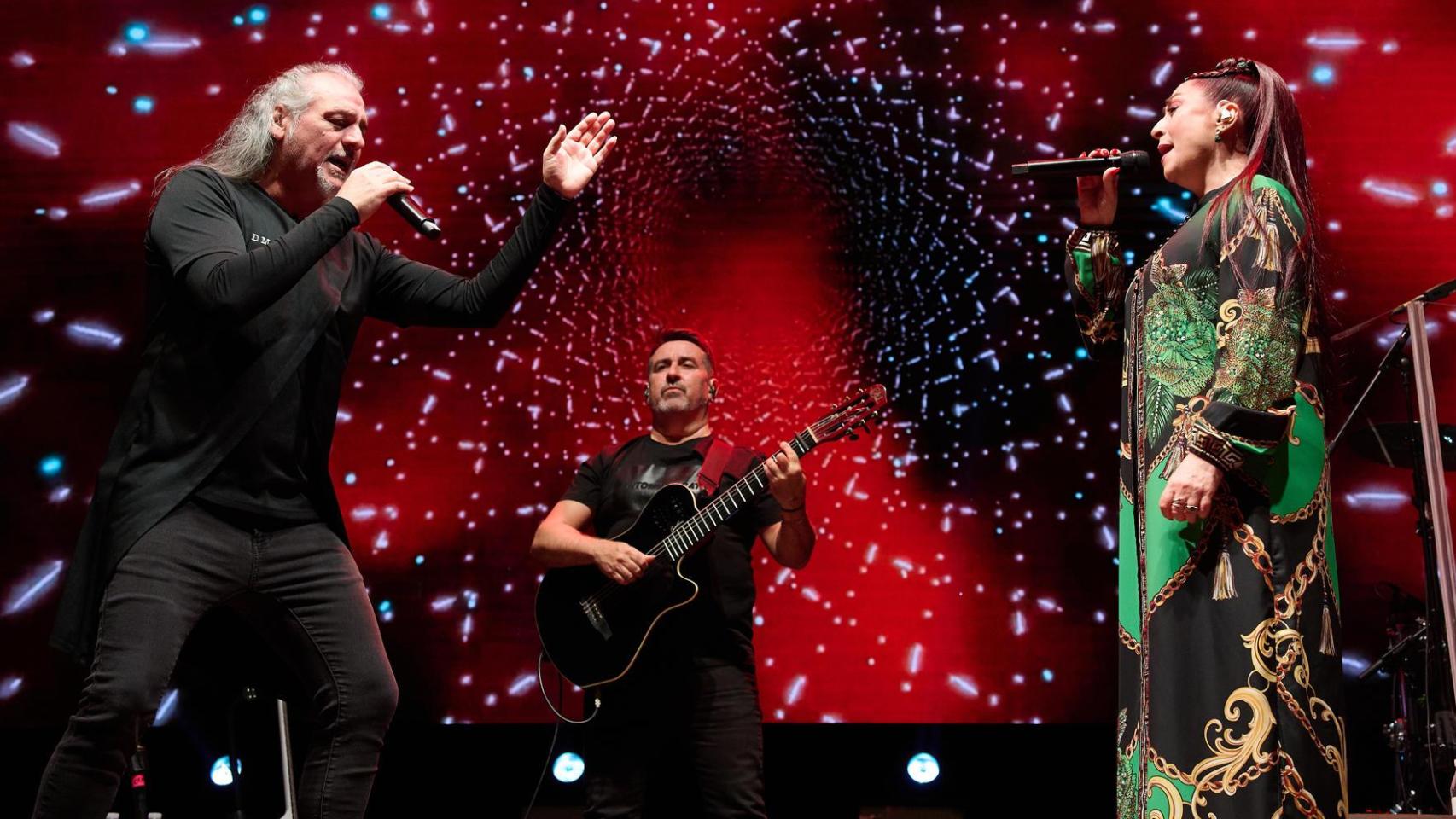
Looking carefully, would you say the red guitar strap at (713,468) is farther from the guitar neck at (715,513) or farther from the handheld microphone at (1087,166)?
the handheld microphone at (1087,166)

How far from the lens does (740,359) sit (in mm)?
3738

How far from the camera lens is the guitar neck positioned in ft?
9.73

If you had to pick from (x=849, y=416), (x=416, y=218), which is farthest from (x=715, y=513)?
(x=416, y=218)

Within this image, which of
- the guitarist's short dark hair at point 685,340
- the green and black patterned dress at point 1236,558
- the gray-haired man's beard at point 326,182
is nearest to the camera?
the green and black patterned dress at point 1236,558

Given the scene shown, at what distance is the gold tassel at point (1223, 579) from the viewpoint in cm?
175

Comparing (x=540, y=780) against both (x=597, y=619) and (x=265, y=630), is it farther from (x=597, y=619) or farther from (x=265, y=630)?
(x=265, y=630)

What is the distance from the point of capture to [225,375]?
6.47 feet

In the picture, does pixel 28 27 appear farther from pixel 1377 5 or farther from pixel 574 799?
pixel 1377 5

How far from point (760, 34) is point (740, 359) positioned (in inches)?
43.1

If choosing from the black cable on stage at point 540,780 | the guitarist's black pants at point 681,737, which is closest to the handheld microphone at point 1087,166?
the guitarist's black pants at point 681,737

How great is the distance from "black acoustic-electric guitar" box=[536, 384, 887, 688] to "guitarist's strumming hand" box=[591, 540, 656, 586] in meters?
0.03

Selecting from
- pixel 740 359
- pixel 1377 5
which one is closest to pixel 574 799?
pixel 740 359

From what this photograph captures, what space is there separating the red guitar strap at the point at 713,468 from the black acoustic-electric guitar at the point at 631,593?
5 cm

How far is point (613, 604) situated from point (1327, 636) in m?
1.71
